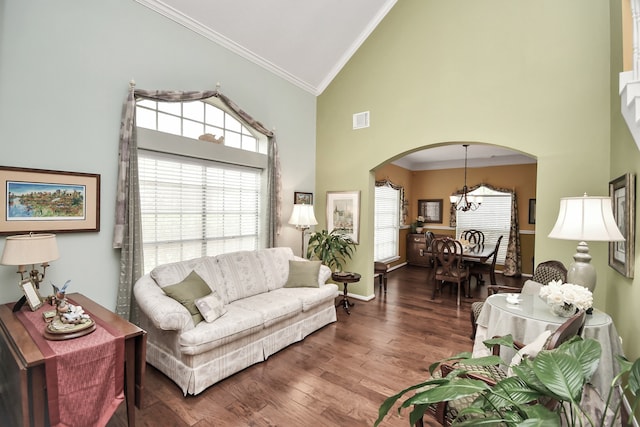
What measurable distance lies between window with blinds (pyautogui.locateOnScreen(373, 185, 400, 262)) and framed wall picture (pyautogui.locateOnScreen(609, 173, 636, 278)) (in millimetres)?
4594

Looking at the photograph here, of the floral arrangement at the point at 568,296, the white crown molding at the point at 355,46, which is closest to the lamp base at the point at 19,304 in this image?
the floral arrangement at the point at 568,296

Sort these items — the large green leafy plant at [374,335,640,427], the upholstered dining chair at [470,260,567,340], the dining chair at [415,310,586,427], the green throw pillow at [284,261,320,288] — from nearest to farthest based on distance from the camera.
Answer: the large green leafy plant at [374,335,640,427]
the dining chair at [415,310,586,427]
the upholstered dining chair at [470,260,567,340]
the green throw pillow at [284,261,320,288]

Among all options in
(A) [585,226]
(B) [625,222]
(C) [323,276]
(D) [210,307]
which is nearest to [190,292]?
(D) [210,307]

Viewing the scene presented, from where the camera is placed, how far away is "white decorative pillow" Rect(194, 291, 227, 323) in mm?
2662

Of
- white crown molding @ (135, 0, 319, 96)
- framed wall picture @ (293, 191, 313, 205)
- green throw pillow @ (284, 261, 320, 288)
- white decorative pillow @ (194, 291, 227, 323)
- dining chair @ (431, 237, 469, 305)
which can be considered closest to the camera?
white decorative pillow @ (194, 291, 227, 323)

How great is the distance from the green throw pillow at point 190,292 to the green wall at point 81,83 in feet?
2.24

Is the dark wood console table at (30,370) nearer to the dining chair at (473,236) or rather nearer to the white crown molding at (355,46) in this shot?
the white crown molding at (355,46)

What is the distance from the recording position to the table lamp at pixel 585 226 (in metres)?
2.17

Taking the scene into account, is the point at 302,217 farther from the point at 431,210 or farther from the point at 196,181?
the point at 431,210

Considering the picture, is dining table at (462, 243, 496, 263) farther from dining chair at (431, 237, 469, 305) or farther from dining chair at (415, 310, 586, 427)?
dining chair at (415, 310, 586, 427)

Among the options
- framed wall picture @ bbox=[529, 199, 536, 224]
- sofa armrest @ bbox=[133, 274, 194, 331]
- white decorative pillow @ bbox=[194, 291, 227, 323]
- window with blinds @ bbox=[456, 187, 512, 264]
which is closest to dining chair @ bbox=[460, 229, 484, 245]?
window with blinds @ bbox=[456, 187, 512, 264]

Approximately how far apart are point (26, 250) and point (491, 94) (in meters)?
4.80

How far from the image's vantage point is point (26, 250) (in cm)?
205

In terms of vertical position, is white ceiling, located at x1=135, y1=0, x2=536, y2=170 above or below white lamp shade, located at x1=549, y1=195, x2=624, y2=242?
above
